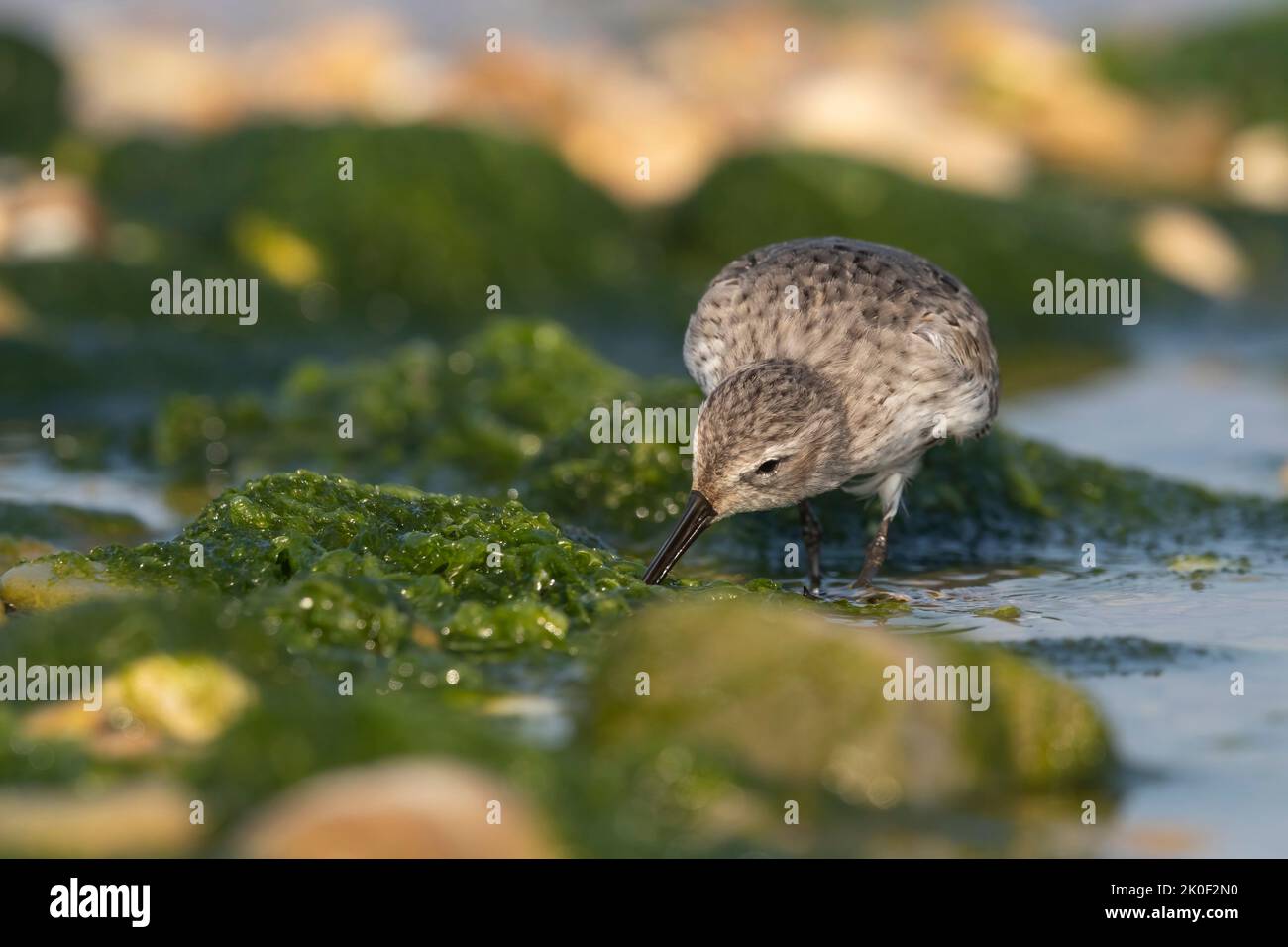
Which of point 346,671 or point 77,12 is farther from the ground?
point 77,12

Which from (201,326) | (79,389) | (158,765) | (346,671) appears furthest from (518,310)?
(158,765)

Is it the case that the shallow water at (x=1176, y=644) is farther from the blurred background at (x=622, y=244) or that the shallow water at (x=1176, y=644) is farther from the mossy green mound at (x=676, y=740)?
the mossy green mound at (x=676, y=740)

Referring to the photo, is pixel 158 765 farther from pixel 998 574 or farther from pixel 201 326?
pixel 201 326

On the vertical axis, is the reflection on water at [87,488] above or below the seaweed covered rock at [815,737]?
above

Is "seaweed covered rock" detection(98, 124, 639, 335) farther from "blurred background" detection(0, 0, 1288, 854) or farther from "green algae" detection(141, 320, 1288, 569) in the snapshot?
"green algae" detection(141, 320, 1288, 569)

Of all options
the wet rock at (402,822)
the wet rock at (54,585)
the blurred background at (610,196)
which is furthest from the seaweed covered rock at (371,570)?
the blurred background at (610,196)

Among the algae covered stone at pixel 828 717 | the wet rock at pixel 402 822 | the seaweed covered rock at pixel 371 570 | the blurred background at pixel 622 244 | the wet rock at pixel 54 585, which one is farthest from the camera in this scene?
the blurred background at pixel 622 244

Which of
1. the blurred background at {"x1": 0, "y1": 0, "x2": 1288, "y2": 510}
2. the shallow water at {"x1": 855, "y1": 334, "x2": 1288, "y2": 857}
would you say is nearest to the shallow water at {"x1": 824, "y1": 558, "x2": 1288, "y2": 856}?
the shallow water at {"x1": 855, "y1": 334, "x2": 1288, "y2": 857}
